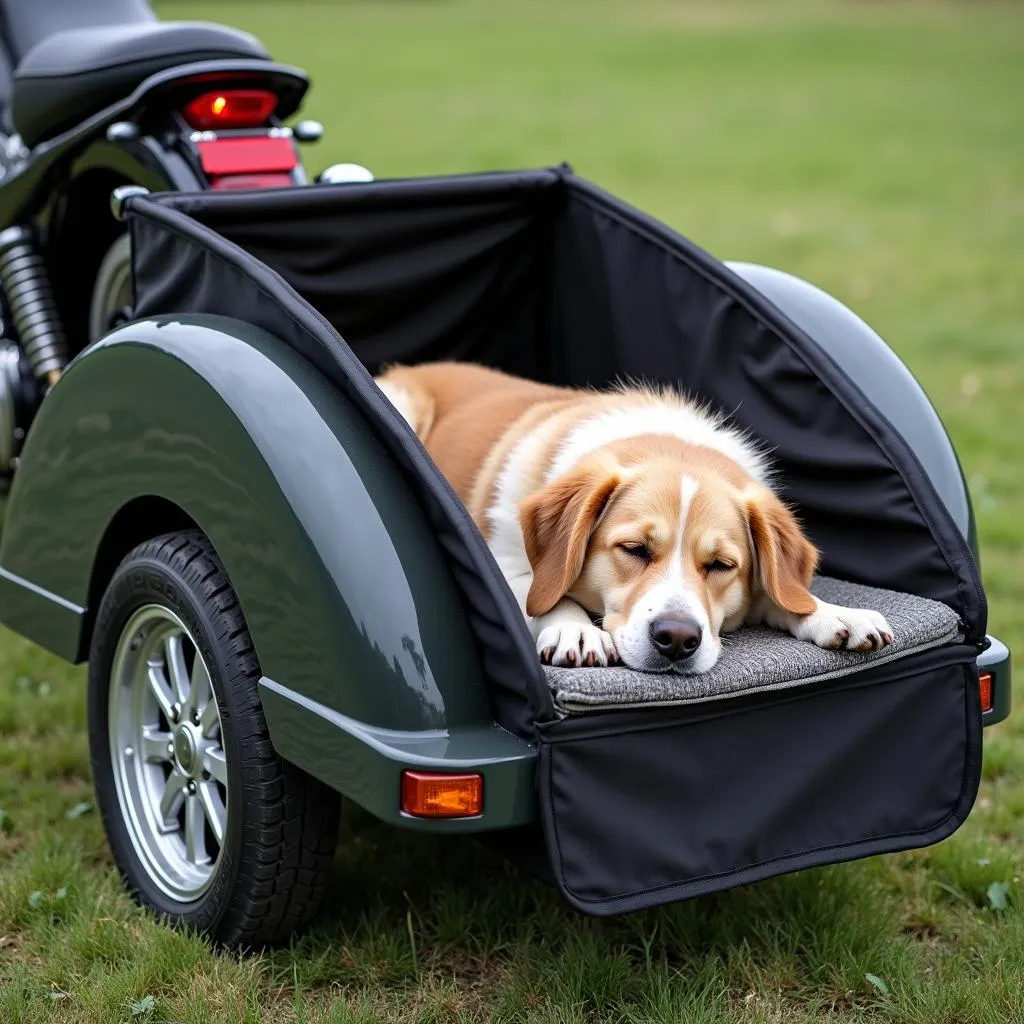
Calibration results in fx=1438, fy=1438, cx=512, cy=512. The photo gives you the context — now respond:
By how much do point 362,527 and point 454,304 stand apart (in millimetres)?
2039

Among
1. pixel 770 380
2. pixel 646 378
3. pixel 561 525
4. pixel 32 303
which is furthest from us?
pixel 32 303

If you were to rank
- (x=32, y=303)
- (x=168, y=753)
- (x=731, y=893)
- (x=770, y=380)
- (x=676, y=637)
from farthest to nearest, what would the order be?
1. (x=32, y=303)
2. (x=770, y=380)
3. (x=731, y=893)
4. (x=168, y=753)
5. (x=676, y=637)

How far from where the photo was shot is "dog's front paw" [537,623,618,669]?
286 cm

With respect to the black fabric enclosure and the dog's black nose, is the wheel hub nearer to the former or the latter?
the black fabric enclosure

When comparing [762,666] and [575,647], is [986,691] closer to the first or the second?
[762,666]

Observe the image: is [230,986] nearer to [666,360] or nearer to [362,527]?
[362,527]

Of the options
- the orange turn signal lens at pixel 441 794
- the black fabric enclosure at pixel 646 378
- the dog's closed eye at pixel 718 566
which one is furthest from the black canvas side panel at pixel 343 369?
the dog's closed eye at pixel 718 566

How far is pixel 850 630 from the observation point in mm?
2887

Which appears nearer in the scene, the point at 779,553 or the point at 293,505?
the point at 293,505

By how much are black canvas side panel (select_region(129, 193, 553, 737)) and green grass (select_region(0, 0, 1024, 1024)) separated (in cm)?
79

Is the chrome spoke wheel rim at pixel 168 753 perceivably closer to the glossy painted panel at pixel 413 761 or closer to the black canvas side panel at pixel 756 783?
the glossy painted panel at pixel 413 761

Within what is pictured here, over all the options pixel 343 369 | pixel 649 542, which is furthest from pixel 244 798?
pixel 649 542

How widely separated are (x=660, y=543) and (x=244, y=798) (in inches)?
40.1

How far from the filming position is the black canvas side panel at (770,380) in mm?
3217
